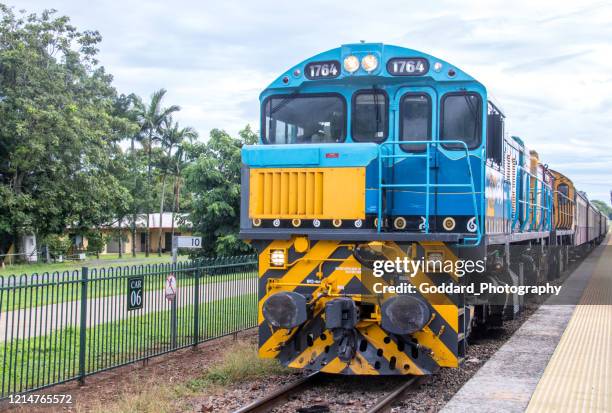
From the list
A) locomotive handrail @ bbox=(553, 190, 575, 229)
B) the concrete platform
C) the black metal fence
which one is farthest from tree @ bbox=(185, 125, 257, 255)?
the concrete platform

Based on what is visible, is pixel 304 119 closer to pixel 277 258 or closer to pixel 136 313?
pixel 277 258

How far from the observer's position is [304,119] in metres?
8.77

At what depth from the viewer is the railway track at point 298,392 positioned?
7.11 m

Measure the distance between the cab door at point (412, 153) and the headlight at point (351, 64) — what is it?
61cm

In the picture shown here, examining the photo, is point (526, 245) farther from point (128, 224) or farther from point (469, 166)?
point (128, 224)

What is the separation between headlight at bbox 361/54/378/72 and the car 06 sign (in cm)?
460

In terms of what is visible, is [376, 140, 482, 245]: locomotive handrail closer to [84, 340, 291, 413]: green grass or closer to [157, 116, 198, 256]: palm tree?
[84, 340, 291, 413]: green grass

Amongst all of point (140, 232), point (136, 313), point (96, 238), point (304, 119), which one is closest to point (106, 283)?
point (136, 313)

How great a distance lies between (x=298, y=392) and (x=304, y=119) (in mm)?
3398

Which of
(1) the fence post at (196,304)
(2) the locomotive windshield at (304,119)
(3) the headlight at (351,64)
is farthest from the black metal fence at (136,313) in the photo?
(3) the headlight at (351,64)

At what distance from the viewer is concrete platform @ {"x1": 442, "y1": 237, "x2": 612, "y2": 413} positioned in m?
7.25

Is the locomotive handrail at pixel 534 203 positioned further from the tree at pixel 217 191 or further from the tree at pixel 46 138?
the tree at pixel 46 138

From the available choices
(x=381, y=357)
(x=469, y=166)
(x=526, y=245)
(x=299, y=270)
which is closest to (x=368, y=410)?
(x=381, y=357)

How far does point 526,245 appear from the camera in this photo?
1390cm
